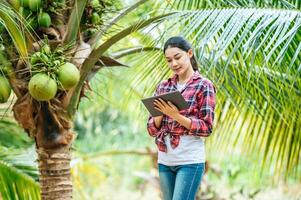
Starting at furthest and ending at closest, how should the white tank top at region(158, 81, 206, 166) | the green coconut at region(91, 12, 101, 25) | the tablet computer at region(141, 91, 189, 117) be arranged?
the green coconut at region(91, 12, 101, 25), the white tank top at region(158, 81, 206, 166), the tablet computer at region(141, 91, 189, 117)

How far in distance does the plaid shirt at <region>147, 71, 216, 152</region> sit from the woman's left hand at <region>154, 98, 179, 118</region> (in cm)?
8

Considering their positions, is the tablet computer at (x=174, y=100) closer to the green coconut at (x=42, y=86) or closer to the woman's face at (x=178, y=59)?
the woman's face at (x=178, y=59)

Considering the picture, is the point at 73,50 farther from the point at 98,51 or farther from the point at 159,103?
the point at 159,103

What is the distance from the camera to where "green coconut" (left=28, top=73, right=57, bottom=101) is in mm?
3150

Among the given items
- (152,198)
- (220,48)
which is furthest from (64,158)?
(152,198)

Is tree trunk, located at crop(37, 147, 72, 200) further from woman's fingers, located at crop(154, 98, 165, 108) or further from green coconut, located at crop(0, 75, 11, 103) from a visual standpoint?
woman's fingers, located at crop(154, 98, 165, 108)

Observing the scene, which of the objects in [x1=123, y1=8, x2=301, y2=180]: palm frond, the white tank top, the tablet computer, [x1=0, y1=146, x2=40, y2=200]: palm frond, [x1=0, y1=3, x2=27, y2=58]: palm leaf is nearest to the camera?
the tablet computer

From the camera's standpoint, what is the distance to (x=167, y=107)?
9.67 feet

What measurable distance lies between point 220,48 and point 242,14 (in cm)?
29

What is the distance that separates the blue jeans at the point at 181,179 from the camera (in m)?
2.99

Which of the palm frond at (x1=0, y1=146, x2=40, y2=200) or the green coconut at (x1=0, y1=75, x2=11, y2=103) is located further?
the palm frond at (x1=0, y1=146, x2=40, y2=200)

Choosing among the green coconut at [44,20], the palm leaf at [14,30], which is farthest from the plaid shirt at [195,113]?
the green coconut at [44,20]

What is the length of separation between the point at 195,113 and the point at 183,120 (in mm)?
115

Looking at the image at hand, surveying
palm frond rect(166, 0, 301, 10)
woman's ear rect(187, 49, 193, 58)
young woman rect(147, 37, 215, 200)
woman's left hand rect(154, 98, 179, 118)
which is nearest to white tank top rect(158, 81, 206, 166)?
young woman rect(147, 37, 215, 200)
